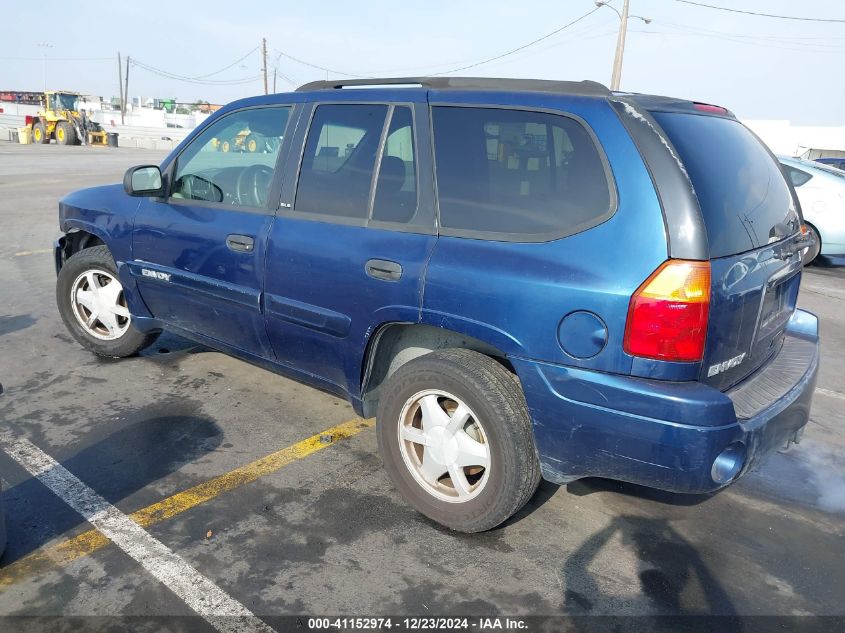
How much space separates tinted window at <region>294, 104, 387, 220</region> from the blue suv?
1 cm

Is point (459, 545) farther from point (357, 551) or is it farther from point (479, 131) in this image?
point (479, 131)

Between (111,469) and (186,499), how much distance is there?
52 centimetres

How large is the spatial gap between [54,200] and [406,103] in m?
12.9

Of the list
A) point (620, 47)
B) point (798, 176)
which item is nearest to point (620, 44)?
point (620, 47)

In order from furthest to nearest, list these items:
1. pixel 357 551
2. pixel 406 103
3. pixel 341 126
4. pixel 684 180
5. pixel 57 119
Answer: pixel 57 119
pixel 341 126
pixel 406 103
pixel 357 551
pixel 684 180

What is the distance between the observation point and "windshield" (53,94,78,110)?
36312 mm

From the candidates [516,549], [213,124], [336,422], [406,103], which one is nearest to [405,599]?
[516,549]

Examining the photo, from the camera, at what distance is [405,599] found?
259 centimetres

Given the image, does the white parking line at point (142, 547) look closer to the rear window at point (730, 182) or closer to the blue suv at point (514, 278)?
the blue suv at point (514, 278)


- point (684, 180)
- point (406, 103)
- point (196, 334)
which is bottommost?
point (196, 334)

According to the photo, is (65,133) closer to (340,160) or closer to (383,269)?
(340,160)

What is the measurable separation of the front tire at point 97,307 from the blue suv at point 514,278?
1.04 metres

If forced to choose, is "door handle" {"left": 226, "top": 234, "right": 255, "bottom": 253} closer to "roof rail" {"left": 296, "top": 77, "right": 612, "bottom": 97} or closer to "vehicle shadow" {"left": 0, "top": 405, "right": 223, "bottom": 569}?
"roof rail" {"left": 296, "top": 77, "right": 612, "bottom": 97}

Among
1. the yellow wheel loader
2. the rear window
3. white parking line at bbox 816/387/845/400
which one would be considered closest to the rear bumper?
the rear window
